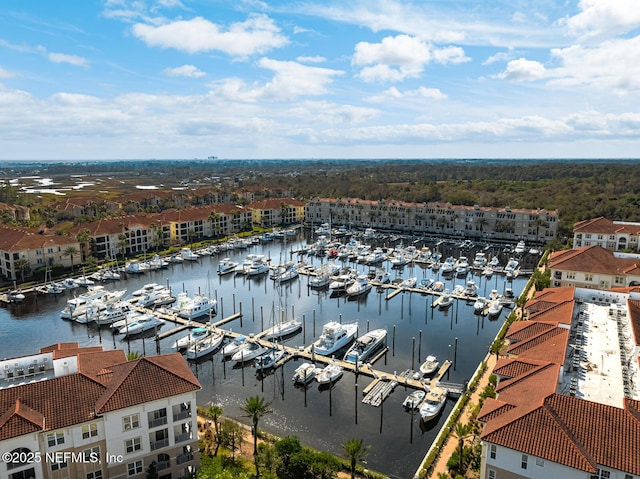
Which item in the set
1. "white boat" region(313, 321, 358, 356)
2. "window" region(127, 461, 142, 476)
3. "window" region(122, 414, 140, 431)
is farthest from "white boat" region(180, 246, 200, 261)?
"window" region(122, 414, 140, 431)

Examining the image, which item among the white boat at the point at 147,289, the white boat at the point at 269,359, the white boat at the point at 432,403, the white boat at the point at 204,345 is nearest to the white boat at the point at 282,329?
the white boat at the point at 269,359

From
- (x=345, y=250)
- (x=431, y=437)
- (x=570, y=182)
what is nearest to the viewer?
(x=431, y=437)

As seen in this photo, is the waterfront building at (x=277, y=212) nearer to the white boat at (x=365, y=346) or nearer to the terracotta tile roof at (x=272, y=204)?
the terracotta tile roof at (x=272, y=204)

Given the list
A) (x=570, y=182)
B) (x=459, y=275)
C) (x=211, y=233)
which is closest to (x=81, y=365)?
(x=459, y=275)

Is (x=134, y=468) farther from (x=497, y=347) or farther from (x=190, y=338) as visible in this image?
(x=497, y=347)

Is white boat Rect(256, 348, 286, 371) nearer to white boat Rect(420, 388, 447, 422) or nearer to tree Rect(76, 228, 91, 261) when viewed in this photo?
white boat Rect(420, 388, 447, 422)

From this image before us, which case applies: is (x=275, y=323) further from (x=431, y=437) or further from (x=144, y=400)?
(x=144, y=400)
